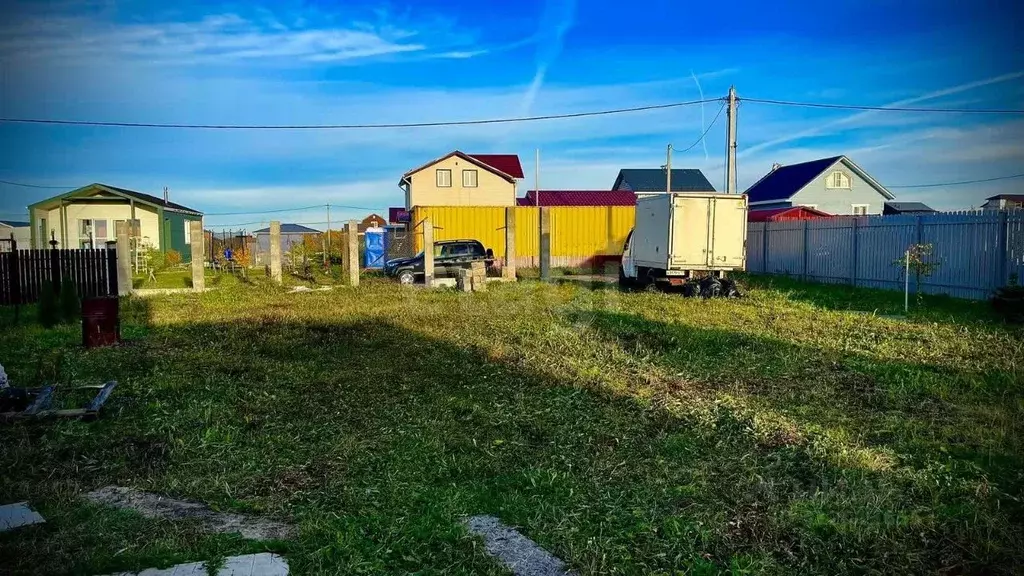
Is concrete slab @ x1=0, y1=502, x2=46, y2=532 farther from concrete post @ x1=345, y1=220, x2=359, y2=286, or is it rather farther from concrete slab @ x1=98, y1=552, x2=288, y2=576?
concrete post @ x1=345, y1=220, x2=359, y2=286

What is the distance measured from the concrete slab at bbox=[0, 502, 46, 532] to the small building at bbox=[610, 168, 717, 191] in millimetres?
50898

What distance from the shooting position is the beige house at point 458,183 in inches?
1618

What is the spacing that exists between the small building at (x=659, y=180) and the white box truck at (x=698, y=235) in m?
36.6

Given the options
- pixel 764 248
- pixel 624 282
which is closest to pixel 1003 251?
pixel 624 282

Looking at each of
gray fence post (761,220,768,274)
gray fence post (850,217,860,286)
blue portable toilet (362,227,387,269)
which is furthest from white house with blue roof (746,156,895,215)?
blue portable toilet (362,227,387,269)

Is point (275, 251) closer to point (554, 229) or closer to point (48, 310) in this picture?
point (48, 310)

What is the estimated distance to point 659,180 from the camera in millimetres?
54469

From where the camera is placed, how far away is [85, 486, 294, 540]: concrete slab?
3855 mm

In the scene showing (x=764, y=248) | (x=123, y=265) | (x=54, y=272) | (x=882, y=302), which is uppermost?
(x=764, y=248)

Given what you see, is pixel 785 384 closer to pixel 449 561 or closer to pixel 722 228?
pixel 449 561

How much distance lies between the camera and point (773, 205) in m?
45.8

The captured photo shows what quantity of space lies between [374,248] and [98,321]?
669 inches

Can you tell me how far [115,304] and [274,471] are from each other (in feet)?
22.1

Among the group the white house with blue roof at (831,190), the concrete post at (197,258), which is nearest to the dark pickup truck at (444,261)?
the concrete post at (197,258)
